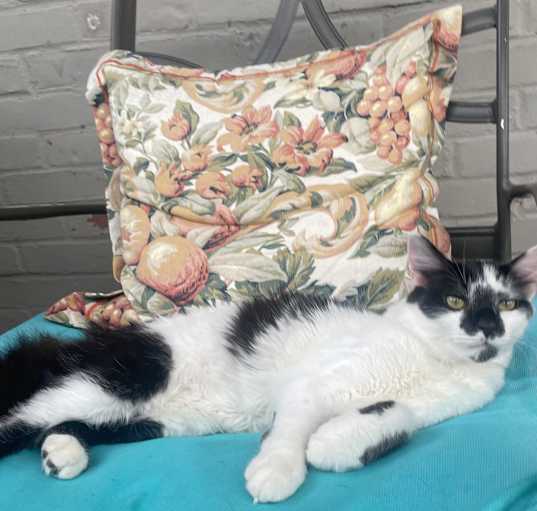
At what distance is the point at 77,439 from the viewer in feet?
2.71

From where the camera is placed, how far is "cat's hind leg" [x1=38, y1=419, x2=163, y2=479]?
757mm

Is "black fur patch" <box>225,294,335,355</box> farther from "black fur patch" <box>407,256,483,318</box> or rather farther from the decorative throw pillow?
"black fur patch" <box>407,256,483,318</box>

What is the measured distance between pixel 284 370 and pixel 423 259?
0.28 metres

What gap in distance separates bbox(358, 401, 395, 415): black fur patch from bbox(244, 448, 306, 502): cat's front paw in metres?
0.12

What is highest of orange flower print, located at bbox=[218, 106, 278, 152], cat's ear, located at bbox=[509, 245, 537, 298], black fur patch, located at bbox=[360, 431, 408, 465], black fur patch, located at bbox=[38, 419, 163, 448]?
orange flower print, located at bbox=[218, 106, 278, 152]

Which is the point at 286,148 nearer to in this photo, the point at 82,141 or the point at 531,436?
the point at 531,436

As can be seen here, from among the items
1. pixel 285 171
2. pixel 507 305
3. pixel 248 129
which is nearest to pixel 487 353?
pixel 507 305

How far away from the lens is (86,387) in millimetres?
917

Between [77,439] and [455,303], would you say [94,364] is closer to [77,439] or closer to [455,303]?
[77,439]

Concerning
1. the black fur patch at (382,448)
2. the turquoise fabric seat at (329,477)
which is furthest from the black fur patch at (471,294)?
the black fur patch at (382,448)

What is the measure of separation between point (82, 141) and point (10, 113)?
0.75ft

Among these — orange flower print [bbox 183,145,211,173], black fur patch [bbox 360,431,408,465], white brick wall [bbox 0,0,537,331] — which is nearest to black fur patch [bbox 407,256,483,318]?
black fur patch [bbox 360,431,408,465]

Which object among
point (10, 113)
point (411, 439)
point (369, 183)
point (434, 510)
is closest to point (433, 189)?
point (369, 183)

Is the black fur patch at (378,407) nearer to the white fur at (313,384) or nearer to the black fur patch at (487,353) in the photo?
the white fur at (313,384)
